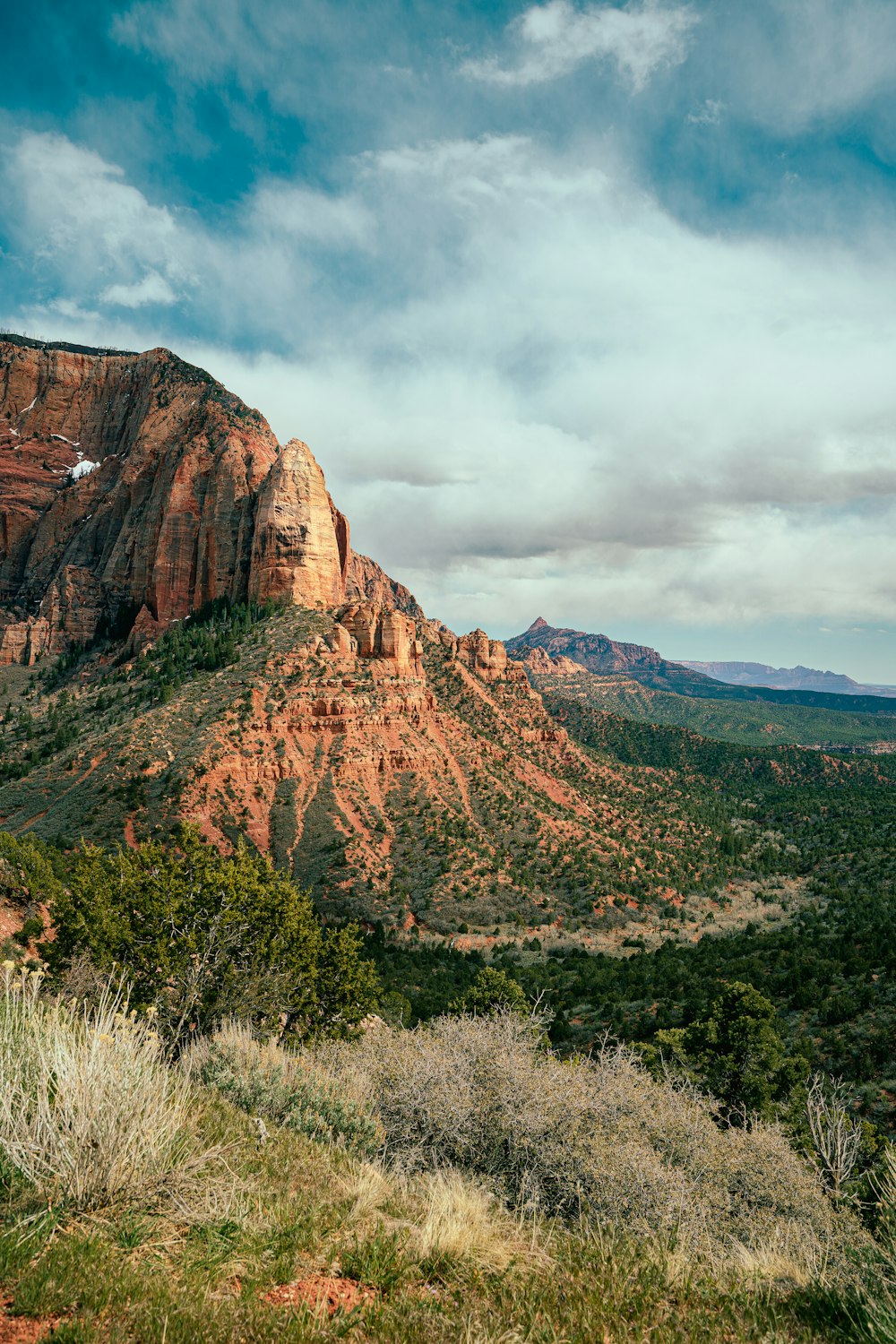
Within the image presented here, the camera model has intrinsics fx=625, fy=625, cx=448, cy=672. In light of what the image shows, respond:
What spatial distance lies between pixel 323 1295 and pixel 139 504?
10455 centimetres

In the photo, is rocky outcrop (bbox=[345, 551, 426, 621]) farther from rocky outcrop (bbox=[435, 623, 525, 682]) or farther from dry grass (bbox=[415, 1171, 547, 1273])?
dry grass (bbox=[415, 1171, 547, 1273])

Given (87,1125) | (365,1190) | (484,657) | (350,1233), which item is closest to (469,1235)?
(350,1233)

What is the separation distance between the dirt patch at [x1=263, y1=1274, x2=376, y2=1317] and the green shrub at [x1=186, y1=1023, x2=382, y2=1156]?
4.96 m

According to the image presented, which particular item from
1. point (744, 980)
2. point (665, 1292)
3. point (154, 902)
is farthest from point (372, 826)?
point (665, 1292)

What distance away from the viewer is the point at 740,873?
63.8 meters

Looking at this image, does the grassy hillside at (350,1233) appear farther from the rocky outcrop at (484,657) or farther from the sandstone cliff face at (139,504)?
the rocky outcrop at (484,657)

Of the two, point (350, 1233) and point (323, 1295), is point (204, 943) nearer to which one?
point (350, 1233)

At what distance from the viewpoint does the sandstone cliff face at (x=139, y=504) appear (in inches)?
2921

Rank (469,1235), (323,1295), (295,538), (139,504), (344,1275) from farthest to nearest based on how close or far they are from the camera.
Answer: (139,504) < (295,538) < (469,1235) < (344,1275) < (323,1295)

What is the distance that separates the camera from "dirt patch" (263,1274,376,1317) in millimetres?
4992

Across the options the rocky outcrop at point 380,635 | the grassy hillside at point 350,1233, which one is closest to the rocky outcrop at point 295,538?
the rocky outcrop at point 380,635

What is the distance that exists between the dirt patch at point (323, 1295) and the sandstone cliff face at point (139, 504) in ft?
225

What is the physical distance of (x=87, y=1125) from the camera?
5.76 metres

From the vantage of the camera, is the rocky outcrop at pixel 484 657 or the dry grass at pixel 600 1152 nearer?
the dry grass at pixel 600 1152
